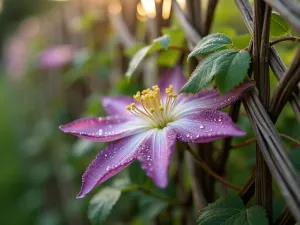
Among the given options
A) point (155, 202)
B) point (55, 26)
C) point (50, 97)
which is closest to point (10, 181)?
point (50, 97)

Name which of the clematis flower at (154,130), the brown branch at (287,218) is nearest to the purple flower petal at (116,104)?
the clematis flower at (154,130)

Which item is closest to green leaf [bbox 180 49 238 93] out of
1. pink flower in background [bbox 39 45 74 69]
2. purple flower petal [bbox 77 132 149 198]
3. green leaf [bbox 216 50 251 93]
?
green leaf [bbox 216 50 251 93]

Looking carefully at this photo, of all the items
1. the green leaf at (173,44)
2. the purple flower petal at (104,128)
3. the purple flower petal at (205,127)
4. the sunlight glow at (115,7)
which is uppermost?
the sunlight glow at (115,7)

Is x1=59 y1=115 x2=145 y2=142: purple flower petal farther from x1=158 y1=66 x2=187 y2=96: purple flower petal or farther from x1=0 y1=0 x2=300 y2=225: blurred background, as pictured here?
x1=0 y1=0 x2=300 y2=225: blurred background

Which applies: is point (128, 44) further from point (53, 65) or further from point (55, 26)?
point (55, 26)

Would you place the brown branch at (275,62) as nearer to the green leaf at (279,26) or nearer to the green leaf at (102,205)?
the green leaf at (279,26)

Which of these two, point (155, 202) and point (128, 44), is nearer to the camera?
point (155, 202)

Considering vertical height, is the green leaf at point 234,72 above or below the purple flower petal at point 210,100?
above
